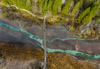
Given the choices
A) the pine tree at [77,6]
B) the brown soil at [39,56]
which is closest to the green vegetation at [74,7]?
the pine tree at [77,6]

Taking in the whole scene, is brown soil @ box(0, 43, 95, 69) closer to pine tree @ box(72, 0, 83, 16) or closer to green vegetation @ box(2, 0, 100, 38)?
green vegetation @ box(2, 0, 100, 38)

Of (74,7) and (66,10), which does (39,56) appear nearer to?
(66,10)

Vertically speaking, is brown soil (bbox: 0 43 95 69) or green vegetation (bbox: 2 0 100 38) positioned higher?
green vegetation (bbox: 2 0 100 38)

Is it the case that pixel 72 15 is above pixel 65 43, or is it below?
above

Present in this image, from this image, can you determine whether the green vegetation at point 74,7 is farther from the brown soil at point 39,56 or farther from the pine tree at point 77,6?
the brown soil at point 39,56

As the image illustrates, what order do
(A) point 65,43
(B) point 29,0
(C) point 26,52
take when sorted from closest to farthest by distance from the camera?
(B) point 29,0, (C) point 26,52, (A) point 65,43

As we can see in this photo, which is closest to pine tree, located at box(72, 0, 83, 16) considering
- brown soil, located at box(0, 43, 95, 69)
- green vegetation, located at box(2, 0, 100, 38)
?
green vegetation, located at box(2, 0, 100, 38)

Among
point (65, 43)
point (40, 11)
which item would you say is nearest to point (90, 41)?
point (65, 43)

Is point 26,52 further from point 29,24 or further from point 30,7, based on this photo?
point 30,7
